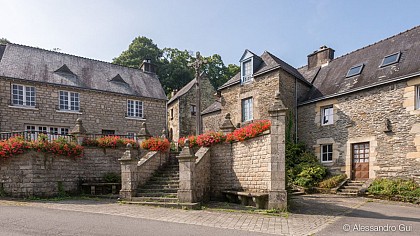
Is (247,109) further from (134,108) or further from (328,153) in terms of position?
(134,108)

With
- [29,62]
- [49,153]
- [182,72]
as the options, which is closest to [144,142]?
[49,153]

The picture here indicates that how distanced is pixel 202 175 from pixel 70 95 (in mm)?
12218

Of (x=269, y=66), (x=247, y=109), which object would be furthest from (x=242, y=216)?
(x=269, y=66)

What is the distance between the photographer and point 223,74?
126 ft

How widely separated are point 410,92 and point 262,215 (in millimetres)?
9192

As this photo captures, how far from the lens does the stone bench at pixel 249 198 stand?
8.59m

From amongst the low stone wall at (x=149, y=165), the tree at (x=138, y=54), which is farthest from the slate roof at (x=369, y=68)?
the tree at (x=138, y=54)

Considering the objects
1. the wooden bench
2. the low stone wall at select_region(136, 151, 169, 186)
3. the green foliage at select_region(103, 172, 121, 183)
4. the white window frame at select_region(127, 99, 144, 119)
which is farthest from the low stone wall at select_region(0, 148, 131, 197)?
the white window frame at select_region(127, 99, 144, 119)

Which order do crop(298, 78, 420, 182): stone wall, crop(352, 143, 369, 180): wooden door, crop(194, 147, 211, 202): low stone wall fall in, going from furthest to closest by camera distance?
crop(352, 143, 369, 180): wooden door < crop(298, 78, 420, 182): stone wall < crop(194, 147, 211, 202): low stone wall

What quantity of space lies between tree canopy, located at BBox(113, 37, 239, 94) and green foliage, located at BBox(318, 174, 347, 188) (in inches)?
964

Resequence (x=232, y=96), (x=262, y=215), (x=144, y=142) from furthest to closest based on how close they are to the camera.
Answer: (x=232, y=96)
(x=144, y=142)
(x=262, y=215)

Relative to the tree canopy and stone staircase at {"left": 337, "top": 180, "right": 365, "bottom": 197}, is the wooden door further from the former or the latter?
the tree canopy

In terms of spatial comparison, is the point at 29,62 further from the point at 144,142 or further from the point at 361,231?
the point at 361,231

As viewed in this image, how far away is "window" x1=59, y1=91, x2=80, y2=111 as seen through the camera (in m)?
17.4
